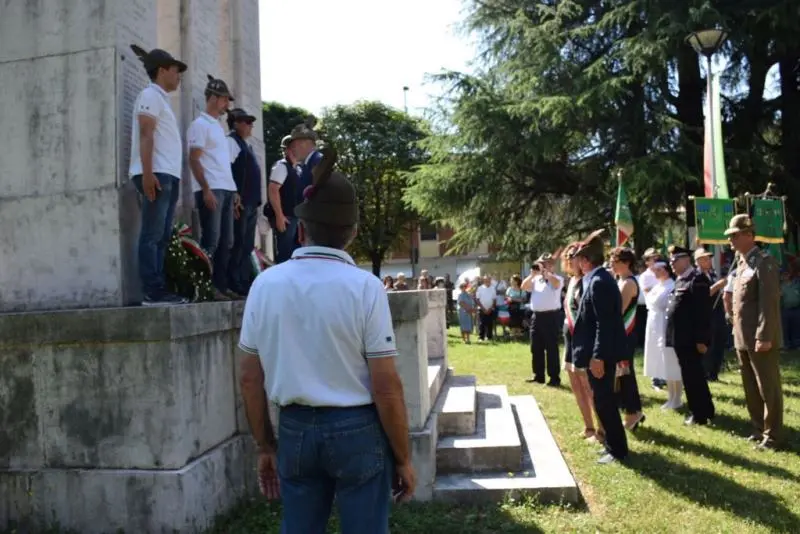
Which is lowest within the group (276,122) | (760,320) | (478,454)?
(478,454)

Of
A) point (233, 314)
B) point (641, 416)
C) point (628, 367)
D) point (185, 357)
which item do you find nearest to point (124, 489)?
point (185, 357)

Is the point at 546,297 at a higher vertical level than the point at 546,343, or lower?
higher

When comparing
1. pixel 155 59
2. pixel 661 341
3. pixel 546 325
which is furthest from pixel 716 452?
pixel 155 59

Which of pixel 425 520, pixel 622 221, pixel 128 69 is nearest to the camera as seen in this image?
pixel 425 520

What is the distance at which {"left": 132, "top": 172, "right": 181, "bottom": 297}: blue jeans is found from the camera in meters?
4.75

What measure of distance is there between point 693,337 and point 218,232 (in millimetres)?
5079

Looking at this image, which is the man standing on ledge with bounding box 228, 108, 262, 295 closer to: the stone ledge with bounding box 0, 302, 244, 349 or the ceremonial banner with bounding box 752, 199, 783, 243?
the stone ledge with bounding box 0, 302, 244, 349

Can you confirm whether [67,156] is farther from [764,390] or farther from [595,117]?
[595,117]

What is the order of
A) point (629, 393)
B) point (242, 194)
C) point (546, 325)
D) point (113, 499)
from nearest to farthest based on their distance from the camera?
point (113, 499) < point (242, 194) < point (629, 393) < point (546, 325)

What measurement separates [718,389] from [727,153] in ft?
29.0

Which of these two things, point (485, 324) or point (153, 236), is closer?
point (153, 236)

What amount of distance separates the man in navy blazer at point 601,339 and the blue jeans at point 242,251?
3013 mm

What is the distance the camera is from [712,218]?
1078 cm

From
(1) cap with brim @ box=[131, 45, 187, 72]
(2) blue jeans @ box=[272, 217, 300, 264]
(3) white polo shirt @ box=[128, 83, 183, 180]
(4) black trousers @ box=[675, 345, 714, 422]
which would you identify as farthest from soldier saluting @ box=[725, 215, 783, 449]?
(1) cap with brim @ box=[131, 45, 187, 72]
